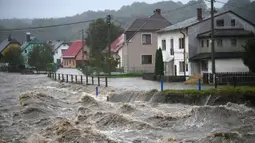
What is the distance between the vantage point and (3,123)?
21.8m

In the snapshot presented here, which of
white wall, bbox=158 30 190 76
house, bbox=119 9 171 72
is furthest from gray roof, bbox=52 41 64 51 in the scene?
white wall, bbox=158 30 190 76

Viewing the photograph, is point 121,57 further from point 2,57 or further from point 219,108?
point 2,57

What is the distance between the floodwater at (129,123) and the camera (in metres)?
16.3

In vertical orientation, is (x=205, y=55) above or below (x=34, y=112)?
above

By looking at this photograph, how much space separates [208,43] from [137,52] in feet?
63.4

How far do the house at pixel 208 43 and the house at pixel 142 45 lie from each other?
1090cm

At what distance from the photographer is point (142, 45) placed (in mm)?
61219

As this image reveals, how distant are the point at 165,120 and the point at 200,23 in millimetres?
26322

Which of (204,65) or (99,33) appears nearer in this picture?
(204,65)

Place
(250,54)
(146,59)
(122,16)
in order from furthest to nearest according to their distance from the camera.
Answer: (122,16)
(146,59)
(250,54)

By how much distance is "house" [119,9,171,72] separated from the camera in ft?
199

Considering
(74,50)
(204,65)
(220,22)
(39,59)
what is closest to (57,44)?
(74,50)

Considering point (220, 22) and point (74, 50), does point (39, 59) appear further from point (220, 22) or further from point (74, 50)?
point (220, 22)

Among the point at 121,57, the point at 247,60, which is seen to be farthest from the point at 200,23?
the point at 121,57
